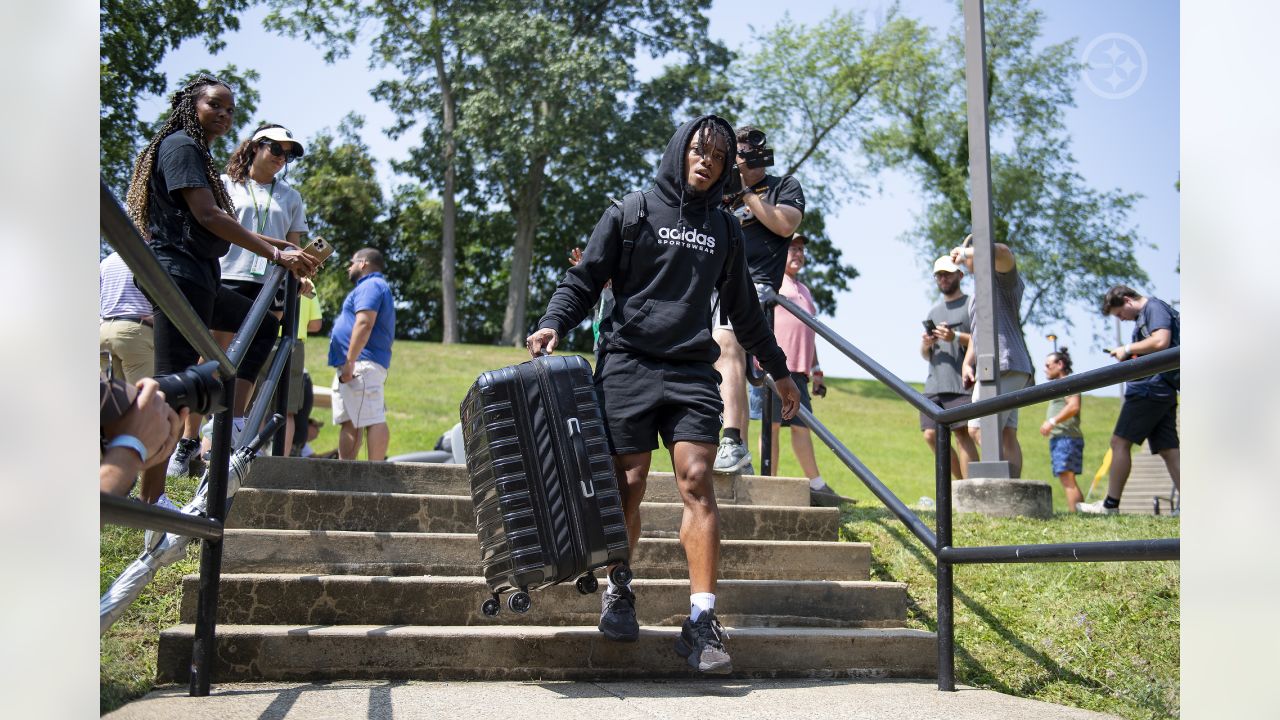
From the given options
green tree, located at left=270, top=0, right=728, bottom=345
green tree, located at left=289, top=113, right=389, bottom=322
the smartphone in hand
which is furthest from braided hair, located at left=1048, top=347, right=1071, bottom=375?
green tree, located at left=289, top=113, right=389, bottom=322

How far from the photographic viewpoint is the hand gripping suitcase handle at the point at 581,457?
366cm

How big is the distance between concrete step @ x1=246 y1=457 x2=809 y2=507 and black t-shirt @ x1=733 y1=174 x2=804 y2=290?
1170mm

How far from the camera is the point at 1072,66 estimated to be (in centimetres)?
2989

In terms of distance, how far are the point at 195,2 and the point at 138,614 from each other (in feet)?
24.2

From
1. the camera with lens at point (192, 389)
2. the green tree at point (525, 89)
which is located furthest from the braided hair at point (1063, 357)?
the green tree at point (525, 89)

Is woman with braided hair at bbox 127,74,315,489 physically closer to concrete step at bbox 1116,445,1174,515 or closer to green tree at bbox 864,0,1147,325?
concrete step at bbox 1116,445,1174,515

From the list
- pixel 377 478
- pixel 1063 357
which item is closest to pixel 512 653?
pixel 377 478

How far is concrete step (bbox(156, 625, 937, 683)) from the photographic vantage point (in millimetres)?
3514

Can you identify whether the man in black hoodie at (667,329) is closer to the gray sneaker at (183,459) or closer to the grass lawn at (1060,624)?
the grass lawn at (1060,624)

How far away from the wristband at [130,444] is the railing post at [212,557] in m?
1.26

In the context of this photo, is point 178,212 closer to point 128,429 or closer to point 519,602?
point 519,602

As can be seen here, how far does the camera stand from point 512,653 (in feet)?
12.4
